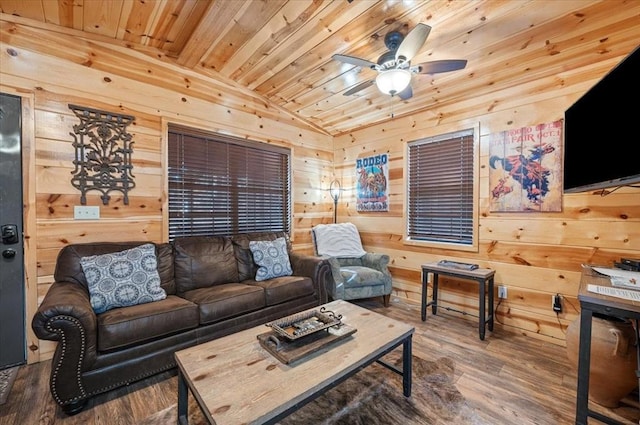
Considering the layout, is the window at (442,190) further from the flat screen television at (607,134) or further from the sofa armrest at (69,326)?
the sofa armrest at (69,326)

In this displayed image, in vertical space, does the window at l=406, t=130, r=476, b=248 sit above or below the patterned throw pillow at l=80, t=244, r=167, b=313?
above

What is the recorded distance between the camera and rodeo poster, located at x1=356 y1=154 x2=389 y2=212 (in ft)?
12.9

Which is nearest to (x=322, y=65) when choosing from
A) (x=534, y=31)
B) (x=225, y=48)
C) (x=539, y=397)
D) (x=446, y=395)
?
(x=225, y=48)

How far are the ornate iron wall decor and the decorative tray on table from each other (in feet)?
6.71

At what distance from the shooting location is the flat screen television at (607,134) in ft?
4.73

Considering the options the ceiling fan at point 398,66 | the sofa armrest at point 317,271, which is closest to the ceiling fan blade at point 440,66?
the ceiling fan at point 398,66

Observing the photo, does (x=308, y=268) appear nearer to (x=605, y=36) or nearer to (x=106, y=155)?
(x=106, y=155)

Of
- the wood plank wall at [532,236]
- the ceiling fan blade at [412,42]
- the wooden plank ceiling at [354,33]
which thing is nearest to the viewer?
the ceiling fan blade at [412,42]

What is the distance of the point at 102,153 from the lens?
8.19 feet

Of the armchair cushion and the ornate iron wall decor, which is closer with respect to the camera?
the ornate iron wall decor

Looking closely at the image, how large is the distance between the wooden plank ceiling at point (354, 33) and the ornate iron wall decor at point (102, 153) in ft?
2.36

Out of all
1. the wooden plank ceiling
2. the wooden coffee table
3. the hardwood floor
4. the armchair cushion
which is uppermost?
the wooden plank ceiling

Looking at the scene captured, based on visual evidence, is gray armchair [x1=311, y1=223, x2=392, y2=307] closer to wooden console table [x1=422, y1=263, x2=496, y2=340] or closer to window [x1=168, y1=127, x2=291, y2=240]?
wooden console table [x1=422, y1=263, x2=496, y2=340]

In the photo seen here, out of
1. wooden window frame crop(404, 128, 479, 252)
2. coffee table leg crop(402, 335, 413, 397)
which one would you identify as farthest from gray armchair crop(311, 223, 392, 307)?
coffee table leg crop(402, 335, 413, 397)
